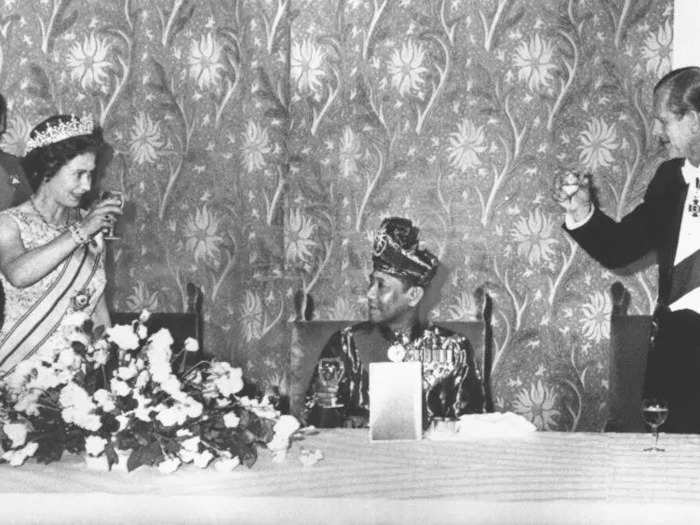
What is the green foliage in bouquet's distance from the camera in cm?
210

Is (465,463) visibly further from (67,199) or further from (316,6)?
(316,6)

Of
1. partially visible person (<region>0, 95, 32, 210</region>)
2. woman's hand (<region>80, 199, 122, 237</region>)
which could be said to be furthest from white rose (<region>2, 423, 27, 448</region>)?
partially visible person (<region>0, 95, 32, 210</region>)

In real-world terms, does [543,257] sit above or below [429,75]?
below

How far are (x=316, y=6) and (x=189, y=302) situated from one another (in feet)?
3.84

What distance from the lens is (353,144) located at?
13.0 ft

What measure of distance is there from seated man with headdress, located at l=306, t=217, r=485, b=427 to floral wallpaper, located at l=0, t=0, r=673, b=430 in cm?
Result: 69

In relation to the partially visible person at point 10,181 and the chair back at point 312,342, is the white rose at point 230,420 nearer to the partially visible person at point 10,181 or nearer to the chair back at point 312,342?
the chair back at point 312,342

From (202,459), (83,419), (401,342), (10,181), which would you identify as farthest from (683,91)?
(10,181)

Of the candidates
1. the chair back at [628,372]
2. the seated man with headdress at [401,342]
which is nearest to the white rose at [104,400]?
the seated man with headdress at [401,342]

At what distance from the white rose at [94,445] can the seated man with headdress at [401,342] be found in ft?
3.08

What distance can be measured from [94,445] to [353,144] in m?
Result: 2.10

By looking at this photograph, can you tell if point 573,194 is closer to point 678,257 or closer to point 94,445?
point 678,257

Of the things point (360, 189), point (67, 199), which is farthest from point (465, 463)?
point (360, 189)

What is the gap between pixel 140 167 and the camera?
13.4ft
